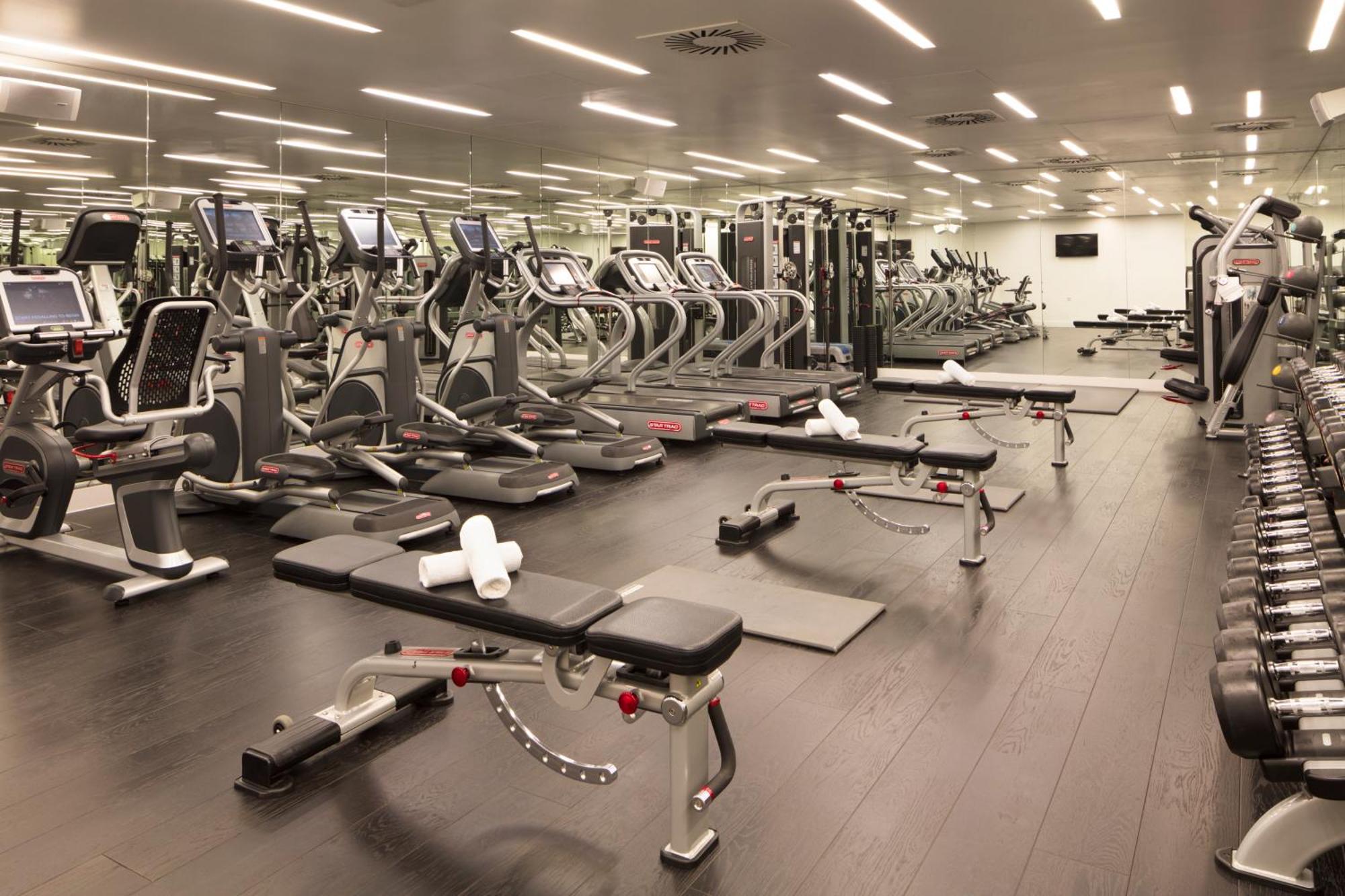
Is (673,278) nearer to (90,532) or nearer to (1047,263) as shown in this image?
(90,532)

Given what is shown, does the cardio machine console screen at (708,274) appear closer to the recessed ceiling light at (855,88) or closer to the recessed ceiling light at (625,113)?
the recessed ceiling light at (625,113)

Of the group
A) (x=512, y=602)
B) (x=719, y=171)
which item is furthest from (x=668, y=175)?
(x=512, y=602)

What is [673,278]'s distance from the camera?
8594mm

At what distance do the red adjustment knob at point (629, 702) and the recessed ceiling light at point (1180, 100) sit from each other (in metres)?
7.63

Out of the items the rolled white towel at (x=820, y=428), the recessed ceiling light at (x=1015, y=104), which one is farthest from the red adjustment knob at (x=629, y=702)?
the recessed ceiling light at (x=1015, y=104)

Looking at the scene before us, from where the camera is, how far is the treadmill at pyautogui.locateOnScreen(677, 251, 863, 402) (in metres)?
8.80

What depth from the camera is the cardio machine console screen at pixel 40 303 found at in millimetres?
3693

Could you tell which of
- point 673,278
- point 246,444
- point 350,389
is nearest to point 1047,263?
point 673,278

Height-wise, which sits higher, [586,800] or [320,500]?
[320,500]

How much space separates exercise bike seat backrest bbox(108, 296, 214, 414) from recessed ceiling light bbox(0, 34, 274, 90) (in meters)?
3.05

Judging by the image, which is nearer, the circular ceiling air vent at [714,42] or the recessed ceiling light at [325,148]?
the circular ceiling air vent at [714,42]

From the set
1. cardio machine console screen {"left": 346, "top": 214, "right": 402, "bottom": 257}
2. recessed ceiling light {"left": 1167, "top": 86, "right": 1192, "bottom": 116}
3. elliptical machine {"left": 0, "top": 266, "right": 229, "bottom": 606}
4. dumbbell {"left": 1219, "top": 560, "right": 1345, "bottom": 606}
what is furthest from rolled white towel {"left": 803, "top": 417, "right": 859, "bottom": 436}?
recessed ceiling light {"left": 1167, "top": 86, "right": 1192, "bottom": 116}

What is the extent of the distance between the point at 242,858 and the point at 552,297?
5.28 meters

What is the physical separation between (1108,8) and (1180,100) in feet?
10.3
